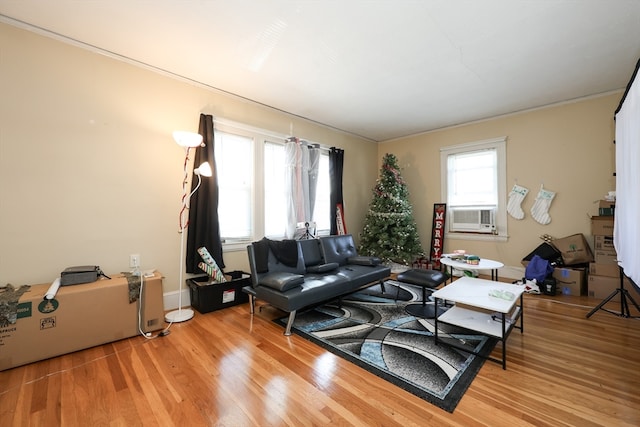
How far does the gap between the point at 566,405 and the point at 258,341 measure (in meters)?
2.26

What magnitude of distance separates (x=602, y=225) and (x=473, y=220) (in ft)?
5.50

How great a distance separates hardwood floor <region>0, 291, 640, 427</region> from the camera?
1547mm

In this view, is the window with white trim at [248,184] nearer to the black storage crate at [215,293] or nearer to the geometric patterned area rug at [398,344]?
the black storage crate at [215,293]

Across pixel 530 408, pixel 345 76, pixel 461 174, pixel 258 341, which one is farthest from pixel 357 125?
pixel 530 408

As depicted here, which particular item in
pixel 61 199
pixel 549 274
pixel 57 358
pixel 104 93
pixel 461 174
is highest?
pixel 104 93

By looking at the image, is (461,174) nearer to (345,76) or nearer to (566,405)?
(345,76)

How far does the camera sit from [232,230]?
3.78m

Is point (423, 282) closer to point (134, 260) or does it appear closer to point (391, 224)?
point (391, 224)

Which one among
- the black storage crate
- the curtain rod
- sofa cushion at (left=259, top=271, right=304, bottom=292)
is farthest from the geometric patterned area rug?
the curtain rod

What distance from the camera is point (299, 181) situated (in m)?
4.48

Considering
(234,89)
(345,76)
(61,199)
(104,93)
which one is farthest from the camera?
(234,89)

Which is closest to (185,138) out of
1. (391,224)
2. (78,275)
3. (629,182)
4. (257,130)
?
(257,130)

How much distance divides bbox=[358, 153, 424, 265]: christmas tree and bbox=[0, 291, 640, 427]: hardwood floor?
8.10 feet

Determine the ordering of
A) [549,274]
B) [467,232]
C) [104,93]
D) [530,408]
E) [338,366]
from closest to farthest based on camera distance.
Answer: [530,408] < [338,366] < [104,93] < [549,274] < [467,232]
